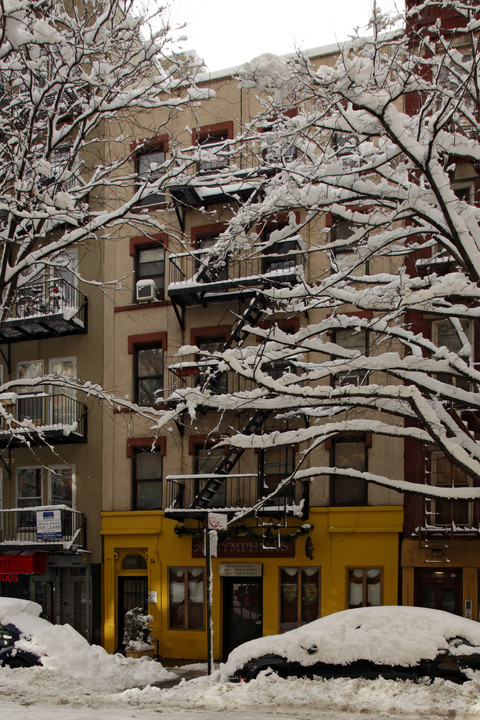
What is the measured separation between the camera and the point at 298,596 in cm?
1992

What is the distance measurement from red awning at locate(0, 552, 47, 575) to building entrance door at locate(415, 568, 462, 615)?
1059cm

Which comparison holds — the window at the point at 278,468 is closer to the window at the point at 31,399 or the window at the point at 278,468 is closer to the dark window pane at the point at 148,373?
the dark window pane at the point at 148,373

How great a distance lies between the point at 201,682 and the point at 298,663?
4.57ft

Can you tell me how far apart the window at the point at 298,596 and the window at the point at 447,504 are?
339 cm

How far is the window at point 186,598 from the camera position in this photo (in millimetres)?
20828

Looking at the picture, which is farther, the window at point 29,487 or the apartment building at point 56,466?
the window at point 29,487

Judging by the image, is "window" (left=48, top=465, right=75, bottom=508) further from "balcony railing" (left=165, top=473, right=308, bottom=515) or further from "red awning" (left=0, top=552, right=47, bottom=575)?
"balcony railing" (left=165, top=473, right=308, bottom=515)

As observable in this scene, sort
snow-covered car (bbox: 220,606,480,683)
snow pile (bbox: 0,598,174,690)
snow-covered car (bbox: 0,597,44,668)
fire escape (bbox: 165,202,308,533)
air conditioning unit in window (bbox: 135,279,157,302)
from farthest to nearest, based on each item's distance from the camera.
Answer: air conditioning unit in window (bbox: 135,279,157,302) < fire escape (bbox: 165,202,308,533) < snow-covered car (bbox: 0,597,44,668) < snow pile (bbox: 0,598,174,690) < snow-covered car (bbox: 220,606,480,683)

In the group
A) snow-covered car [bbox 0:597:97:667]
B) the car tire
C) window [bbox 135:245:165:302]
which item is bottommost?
the car tire

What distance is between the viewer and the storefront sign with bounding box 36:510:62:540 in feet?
69.9

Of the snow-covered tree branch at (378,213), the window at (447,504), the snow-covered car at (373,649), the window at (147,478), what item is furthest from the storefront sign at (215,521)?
the window at (147,478)

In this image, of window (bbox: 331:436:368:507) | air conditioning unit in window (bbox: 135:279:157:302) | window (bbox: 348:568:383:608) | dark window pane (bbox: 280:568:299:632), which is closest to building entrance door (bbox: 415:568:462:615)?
window (bbox: 348:568:383:608)

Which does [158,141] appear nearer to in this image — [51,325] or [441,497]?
[51,325]

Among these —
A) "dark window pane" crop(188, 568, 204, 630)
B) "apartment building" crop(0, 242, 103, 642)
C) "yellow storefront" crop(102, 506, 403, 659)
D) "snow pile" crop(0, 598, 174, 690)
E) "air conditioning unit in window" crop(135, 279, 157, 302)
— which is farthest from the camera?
"air conditioning unit in window" crop(135, 279, 157, 302)
